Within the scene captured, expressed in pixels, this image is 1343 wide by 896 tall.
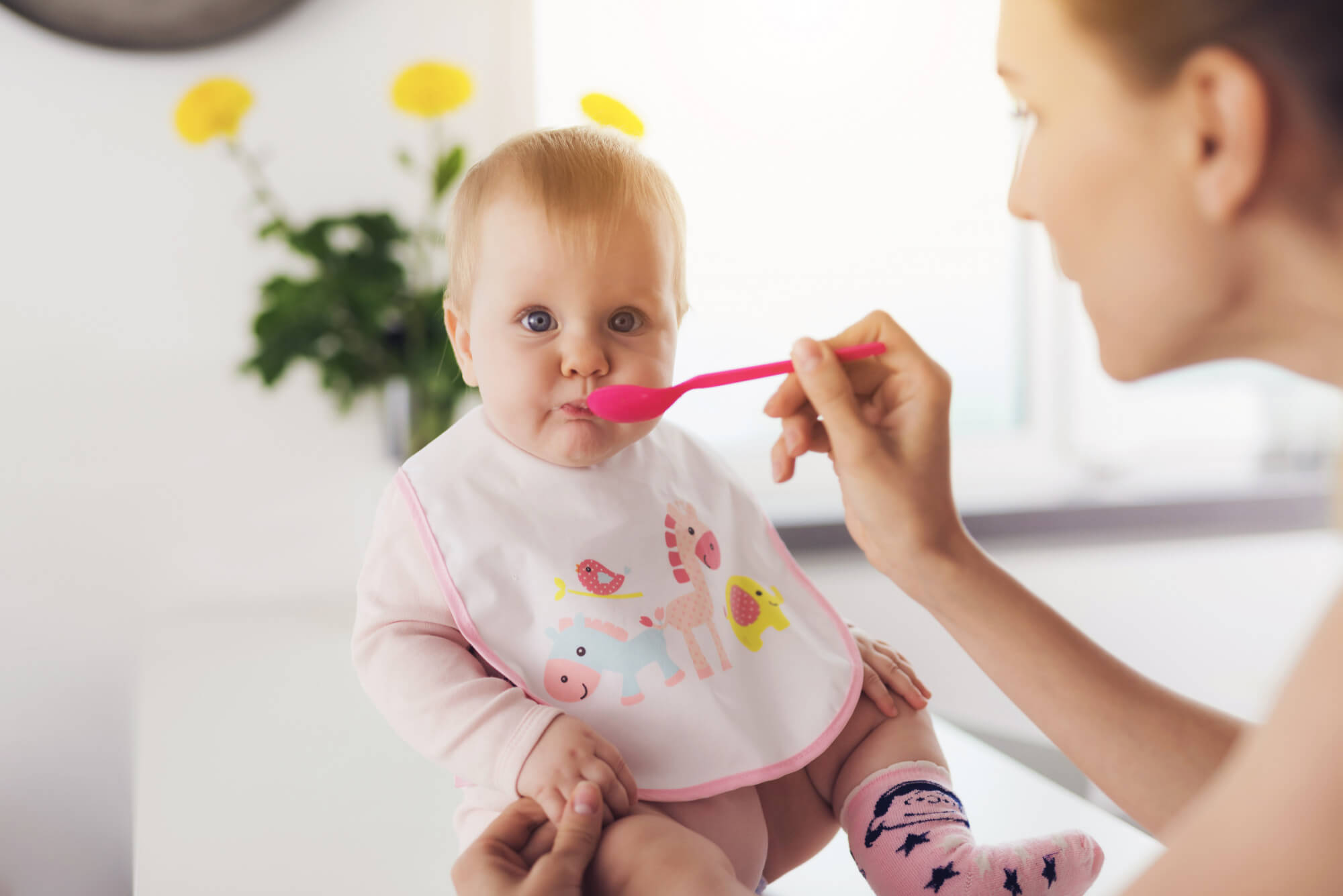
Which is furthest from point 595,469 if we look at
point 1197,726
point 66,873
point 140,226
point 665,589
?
point 66,873

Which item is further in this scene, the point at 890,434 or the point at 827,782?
the point at 827,782

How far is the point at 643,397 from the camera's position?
735mm

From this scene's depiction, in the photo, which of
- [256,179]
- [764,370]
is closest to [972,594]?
[764,370]

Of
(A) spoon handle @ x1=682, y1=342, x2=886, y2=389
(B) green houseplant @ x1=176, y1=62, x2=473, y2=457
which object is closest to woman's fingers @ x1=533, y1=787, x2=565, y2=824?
(A) spoon handle @ x1=682, y1=342, x2=886, y2=389

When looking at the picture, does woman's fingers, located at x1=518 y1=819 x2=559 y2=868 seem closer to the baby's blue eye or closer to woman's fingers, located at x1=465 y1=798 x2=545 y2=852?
woman's fingers, located at x1=465 y1=798 x2=545 y2=852

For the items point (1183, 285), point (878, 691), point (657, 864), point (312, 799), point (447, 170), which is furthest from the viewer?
point (447, 170)

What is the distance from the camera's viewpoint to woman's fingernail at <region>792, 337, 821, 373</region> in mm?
644

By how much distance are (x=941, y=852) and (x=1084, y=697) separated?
132 mm

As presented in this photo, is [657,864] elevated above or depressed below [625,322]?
below

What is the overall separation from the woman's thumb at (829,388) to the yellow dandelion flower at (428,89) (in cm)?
103

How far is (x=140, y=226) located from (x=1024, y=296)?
1583 millimetres

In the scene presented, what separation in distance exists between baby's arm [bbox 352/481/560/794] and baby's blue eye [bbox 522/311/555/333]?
0.17 m

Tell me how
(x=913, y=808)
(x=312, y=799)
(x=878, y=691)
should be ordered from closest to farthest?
(x=913, y=808) → (x=878, y=691) → (x=312, y=799)

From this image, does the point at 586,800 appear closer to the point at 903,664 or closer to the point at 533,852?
the point at 533,852
